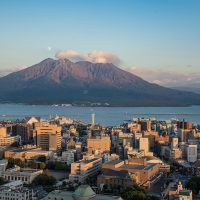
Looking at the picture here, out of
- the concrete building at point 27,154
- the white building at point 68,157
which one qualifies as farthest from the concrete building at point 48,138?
the white building at point 68,157

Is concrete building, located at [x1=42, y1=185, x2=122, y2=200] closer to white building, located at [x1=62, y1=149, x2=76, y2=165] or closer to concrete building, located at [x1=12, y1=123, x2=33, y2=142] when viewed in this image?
white building, located at [x1=62, y1=149, x2=76, y2=165]

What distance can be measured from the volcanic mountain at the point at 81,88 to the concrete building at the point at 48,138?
35.7 m

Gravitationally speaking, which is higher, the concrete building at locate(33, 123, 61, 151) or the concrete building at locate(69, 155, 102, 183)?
the concrete building at locate(33, 123, 61, 151)

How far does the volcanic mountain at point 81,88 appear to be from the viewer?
175 feet

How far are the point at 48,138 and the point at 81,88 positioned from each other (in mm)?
44196

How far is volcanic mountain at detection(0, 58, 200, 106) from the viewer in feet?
175

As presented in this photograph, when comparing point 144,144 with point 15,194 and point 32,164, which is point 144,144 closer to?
point 32,164

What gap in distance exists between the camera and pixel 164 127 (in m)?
19.5

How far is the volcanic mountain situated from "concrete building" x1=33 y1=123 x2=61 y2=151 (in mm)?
35702

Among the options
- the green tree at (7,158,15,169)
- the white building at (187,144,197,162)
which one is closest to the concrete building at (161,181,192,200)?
the green tree at (7,158,15,169)

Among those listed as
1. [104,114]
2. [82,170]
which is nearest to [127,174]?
[82,170]

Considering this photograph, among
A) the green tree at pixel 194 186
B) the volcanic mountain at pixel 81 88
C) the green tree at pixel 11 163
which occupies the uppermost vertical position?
the volcanic mountain at pixel 81 88

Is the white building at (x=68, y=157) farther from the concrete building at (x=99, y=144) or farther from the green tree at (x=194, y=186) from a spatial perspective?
the green tree at (x=194, y=186)

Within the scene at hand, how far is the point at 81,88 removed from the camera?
5828 centimetres
